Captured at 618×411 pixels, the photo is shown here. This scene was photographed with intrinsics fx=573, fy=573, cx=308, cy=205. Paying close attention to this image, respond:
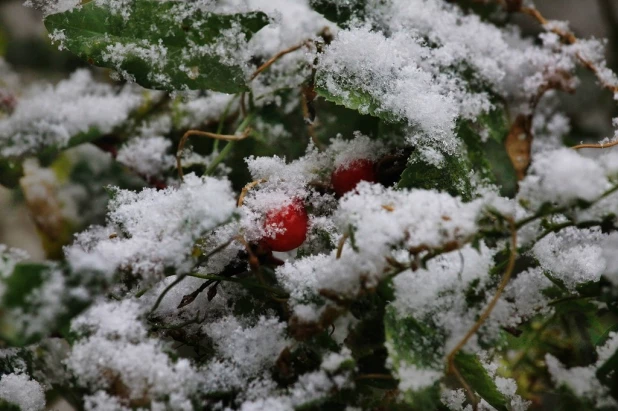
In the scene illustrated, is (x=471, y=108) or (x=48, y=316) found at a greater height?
(x=471, y=108)

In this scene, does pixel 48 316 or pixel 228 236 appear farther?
pixel 228 236

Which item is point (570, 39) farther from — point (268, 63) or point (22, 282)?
point (22, 282)

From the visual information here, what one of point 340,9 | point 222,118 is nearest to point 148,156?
point 222,118

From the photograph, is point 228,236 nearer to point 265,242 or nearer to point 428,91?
point 265,242

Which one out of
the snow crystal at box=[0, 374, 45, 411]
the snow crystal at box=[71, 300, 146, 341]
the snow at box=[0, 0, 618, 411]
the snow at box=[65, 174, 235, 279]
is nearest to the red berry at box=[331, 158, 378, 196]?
the snow at box=[0, 0, 618, 411]

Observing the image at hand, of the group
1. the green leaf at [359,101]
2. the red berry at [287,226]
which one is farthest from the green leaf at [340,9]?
the red berry at [287,226]

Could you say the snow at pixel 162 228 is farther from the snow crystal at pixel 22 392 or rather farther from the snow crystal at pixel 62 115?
the snow crystal at pixel 62 115

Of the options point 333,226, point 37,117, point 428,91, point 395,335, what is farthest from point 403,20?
point 37,117
